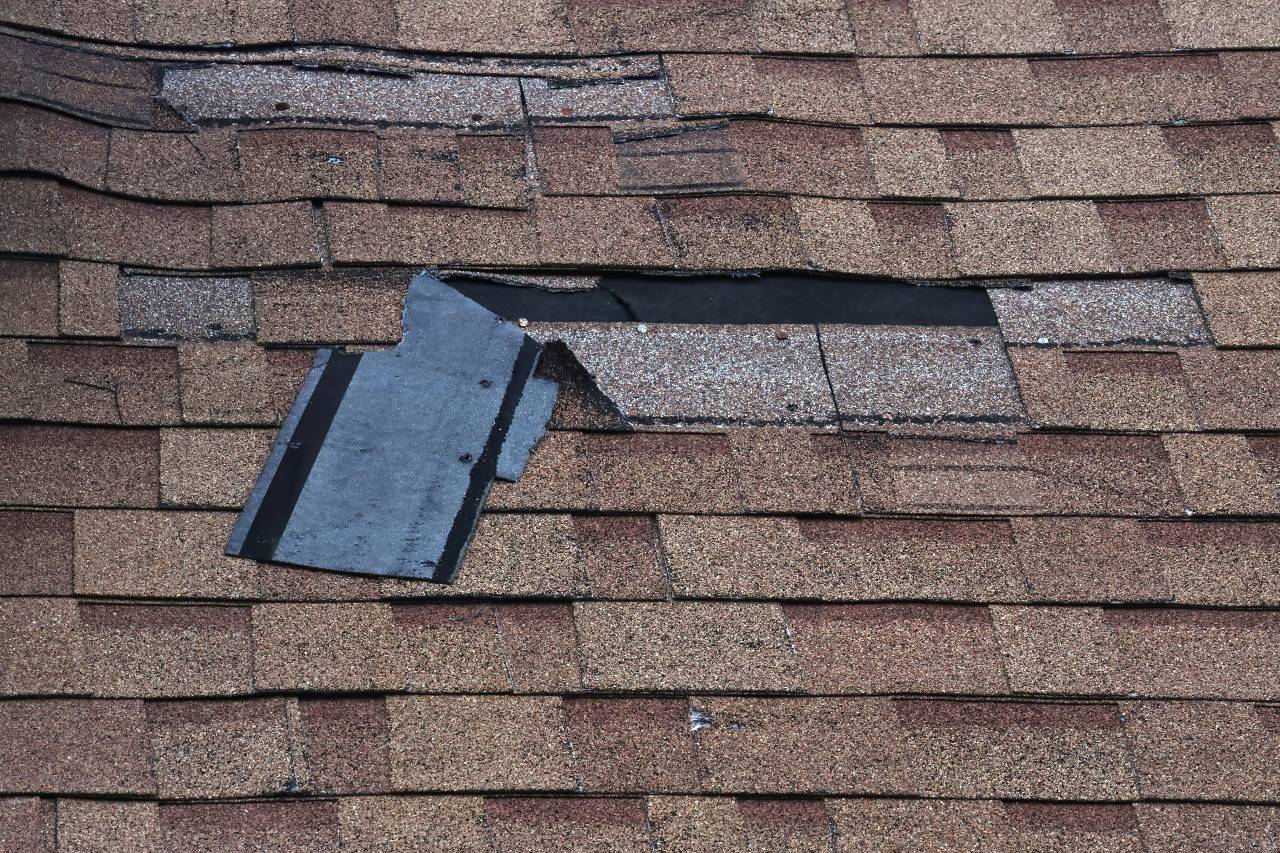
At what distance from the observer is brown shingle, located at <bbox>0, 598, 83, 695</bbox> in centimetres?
389

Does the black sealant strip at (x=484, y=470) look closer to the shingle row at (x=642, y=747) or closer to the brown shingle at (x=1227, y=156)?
the shingle row at (x=642, y=747)

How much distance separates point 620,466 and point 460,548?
52 cm

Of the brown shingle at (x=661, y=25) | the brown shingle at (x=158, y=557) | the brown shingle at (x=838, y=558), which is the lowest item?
the brown shingle at (x=838, y=558)

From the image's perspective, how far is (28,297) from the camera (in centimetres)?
454

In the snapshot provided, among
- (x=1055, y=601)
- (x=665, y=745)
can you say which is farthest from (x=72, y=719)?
(x=1055, y=601)

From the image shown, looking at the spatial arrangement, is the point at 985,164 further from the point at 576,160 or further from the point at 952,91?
the point at 576,160

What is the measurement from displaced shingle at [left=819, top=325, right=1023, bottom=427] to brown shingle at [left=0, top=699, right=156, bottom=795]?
216 cm

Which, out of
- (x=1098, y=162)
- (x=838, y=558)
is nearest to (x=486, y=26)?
(x=1098, y=162)

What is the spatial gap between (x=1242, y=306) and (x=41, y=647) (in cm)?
373

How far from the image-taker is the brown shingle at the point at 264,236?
15.5 ft

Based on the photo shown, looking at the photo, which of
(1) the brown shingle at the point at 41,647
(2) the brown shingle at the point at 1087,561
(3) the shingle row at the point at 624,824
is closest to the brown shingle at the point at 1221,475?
(2) the brown shingle at the point at 1087,561

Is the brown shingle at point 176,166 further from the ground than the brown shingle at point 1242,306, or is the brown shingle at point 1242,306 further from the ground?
the brown shingle at point 176,166

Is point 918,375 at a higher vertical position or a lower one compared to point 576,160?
lower

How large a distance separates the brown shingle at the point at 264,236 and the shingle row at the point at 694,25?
32.3 inches
